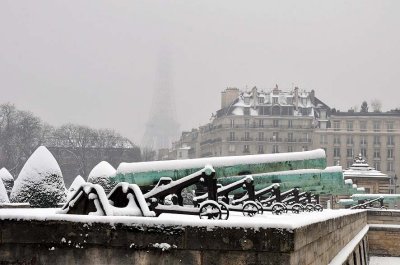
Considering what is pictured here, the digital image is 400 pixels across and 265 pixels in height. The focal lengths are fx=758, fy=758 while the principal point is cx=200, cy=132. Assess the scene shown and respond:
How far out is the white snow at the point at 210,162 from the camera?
10.4 meters

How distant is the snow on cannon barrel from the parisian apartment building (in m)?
91.6

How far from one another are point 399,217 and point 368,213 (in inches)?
69.8

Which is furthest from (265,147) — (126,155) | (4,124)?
(4,124)

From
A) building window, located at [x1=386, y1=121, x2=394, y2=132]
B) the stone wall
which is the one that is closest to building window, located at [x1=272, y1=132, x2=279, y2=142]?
building window, located at [x1=386, y1=121, x2=394, y2=132]

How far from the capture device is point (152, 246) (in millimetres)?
6852

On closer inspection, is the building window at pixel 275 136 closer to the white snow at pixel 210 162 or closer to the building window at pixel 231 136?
the building window at pixel 231 136

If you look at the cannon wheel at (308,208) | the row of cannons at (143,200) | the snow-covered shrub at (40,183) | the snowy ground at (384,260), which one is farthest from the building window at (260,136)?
the row of cannons at (143,200)

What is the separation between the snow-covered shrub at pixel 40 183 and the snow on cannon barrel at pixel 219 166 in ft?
36.2

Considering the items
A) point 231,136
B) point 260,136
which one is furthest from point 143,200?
point 260,136

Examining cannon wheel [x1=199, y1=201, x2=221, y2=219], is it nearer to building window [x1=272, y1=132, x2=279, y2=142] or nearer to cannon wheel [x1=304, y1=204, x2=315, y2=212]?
cannon wheel [x1=304, y1=204, x2=315, y2=212]

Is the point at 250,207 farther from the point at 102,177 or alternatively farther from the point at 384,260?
the point at 384,260

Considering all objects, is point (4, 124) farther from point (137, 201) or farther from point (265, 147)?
point (137, 201)

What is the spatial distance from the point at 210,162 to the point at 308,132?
9618 centimetres

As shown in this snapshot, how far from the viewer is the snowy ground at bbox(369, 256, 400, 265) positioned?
106ft
